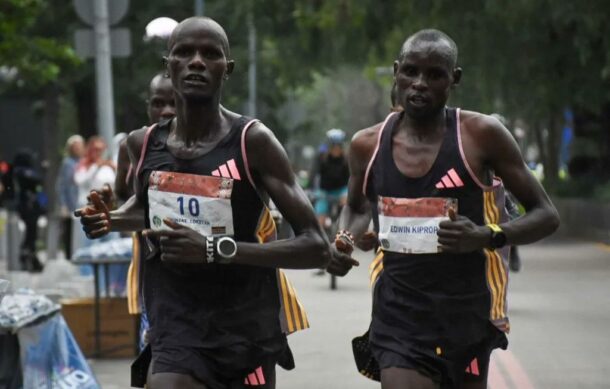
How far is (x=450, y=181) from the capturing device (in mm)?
6160

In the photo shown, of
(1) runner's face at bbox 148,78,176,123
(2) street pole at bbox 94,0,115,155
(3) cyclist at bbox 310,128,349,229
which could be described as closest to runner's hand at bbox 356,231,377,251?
(1) runner's face at bbox 148,78,176,123

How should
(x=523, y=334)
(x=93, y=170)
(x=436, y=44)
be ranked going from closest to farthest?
(x=436, y=44), (x=523, y=334), (x=93, y=170)

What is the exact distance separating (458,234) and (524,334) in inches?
328

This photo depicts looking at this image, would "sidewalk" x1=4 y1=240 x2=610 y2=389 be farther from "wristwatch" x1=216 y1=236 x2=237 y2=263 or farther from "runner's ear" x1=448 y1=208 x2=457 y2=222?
"wristwatch" x1=216 y1=236 x2=237 y2=263

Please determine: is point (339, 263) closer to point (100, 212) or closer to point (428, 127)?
point (428, 127)

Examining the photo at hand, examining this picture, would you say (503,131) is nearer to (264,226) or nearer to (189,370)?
(264,226)

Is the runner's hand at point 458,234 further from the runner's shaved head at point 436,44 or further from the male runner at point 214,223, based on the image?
the runner's shaved head at point 436,44

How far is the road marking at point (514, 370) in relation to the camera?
35.8 ft

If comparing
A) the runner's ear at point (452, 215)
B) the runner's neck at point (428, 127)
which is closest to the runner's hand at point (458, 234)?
the runner's ear at point (452, 215)

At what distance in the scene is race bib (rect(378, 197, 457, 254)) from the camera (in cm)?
614

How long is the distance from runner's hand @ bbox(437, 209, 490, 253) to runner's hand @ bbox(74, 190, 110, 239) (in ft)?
3.85

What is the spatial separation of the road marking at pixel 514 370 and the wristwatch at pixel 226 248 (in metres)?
5.67

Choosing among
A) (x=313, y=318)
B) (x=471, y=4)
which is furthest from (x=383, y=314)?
(x=471, y=4)

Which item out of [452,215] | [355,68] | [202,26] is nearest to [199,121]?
[202,26]
